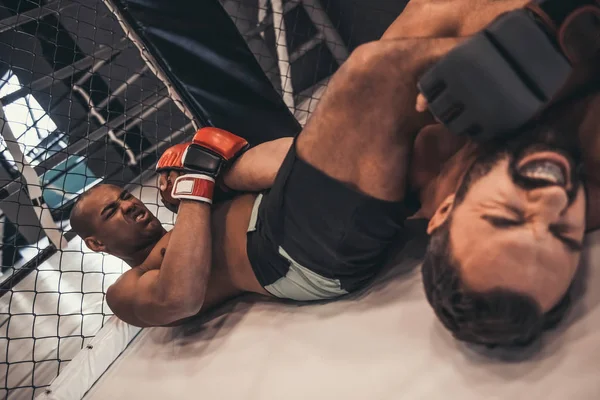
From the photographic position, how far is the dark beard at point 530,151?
0.62 m

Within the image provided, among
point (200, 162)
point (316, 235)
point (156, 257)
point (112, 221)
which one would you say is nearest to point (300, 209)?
point (316, 235)

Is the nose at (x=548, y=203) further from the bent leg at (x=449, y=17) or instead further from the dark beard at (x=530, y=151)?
the bent leg at (x=449, y=17)

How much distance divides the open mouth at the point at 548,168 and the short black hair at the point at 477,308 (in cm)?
12

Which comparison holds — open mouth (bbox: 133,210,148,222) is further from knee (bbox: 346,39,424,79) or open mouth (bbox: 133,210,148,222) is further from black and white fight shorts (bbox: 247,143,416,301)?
knee (bbox: 346,39,424,79)

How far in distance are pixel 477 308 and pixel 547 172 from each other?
18 centimetres

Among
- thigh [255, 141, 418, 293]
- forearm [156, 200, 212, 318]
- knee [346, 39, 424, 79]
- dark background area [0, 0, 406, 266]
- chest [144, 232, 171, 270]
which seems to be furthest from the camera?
dark background area [0, 0, 406, 266]

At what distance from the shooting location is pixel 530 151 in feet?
2.05

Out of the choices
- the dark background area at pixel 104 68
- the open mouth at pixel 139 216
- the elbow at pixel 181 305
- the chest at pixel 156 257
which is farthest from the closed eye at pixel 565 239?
the dark background area at pixel 104 68

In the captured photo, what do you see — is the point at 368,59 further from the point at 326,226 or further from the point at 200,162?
the point at 200,162

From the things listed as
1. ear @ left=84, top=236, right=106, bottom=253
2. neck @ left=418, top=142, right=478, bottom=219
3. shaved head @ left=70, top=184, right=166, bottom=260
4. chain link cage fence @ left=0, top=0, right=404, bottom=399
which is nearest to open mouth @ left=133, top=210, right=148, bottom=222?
shaved head @ left=70, top=184, right=166, bottom=260

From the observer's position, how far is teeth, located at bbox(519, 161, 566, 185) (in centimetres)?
61

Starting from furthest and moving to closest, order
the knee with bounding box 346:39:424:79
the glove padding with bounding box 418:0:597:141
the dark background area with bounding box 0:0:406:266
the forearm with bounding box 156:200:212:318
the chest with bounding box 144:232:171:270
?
the dark background area with bounding box 0:0:406:266
the chest with bounding box 144:232:171:270
the forearm with bounding box 156:200:212:318
the knee with bounding box 346:39:424:79
the glove padding with bounding box 418:0:597:141

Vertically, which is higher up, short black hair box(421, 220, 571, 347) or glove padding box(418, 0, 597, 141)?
glove padding box(418, 0, 597, 141)

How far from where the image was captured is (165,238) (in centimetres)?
124
